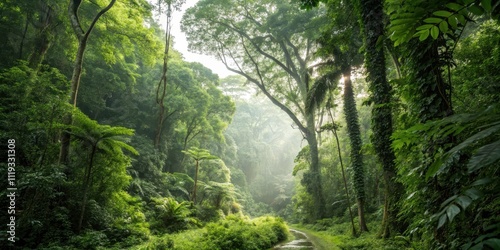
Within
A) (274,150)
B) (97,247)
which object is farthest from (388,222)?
(274,150)

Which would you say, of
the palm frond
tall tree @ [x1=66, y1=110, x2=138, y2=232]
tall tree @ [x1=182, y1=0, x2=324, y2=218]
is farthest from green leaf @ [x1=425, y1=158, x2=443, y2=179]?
tall tree @ [x1=182, y1=0, x2=324, y2=218]

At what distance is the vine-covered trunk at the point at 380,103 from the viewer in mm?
6926

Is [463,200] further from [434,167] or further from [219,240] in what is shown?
[219,240]

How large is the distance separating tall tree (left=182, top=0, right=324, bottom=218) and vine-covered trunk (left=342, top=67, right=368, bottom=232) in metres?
3.46

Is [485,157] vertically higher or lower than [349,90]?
lower

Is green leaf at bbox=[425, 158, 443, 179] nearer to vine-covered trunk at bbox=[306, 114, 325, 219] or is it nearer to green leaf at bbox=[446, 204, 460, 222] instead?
green leaf at bbox=[446, 204, 460, 222]

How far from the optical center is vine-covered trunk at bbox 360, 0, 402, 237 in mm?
6926

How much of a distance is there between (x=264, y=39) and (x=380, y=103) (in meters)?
13.2

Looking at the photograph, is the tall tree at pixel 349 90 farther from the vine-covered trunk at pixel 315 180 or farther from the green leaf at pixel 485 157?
the green leaf at pixel 485 157

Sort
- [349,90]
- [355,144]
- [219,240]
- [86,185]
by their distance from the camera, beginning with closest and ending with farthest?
[219,240] → [86,185] → [355,144] → [349,90]

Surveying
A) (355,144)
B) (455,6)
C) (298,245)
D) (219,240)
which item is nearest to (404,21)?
(455,6)

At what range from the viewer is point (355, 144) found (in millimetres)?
11680

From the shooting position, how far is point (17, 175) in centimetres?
705

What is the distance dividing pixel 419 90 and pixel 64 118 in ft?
34.1
